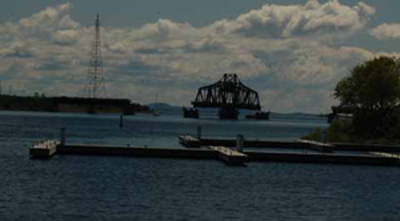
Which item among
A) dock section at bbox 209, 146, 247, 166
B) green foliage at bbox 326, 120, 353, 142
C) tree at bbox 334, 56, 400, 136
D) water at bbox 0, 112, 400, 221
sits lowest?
water at bbox 0, 112, 400, 221

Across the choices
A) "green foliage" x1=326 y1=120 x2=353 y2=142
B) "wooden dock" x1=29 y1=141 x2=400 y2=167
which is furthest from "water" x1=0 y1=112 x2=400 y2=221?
"green foliage" x1=326 y1=120 x2=353 y2=142

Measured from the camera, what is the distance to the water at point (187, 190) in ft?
139

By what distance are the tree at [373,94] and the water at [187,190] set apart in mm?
37210

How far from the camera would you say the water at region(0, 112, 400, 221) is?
139ft

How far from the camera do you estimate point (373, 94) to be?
111m

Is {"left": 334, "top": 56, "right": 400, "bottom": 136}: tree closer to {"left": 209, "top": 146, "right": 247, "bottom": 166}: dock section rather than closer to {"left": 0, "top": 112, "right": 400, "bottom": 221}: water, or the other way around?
{"left": 0, "top": 112, "right": 400, "bottom": 221}: water

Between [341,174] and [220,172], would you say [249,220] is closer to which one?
[220,172]

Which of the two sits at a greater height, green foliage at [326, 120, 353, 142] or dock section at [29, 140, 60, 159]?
green foliage at [326, 120, 353, 142]

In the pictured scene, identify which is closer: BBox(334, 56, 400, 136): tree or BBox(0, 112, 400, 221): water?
BBox(0, 112, 400, 221): water

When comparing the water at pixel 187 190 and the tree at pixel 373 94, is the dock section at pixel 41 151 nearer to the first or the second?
the water at pixel 187 190

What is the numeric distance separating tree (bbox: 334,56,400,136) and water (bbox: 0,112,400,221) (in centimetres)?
3721

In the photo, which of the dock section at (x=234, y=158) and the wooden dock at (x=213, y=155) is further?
the wooden dock at (x=213, y=155)

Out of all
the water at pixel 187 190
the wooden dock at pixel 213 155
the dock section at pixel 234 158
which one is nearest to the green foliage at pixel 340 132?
the wooden dock at pixel 213 155

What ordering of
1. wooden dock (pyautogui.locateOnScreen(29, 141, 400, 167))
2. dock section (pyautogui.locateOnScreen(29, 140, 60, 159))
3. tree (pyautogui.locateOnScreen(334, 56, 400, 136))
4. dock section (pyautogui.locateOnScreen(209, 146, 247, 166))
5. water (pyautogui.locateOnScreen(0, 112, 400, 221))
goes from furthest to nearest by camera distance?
tree (pyautogui.locateOnScreen(334, 56, 400, 136)), wooden dock (pyautogui.locateOnScreen(29, 141, 400, 167)), dock section (pyautogui.locateOnScreen(29, 140, 60, 159)), dock section (pyautogui.locateOnScreen(209, 146, 247, 166)), water (pyautogui.locateOnScreen(0, 112, 400, 221))
